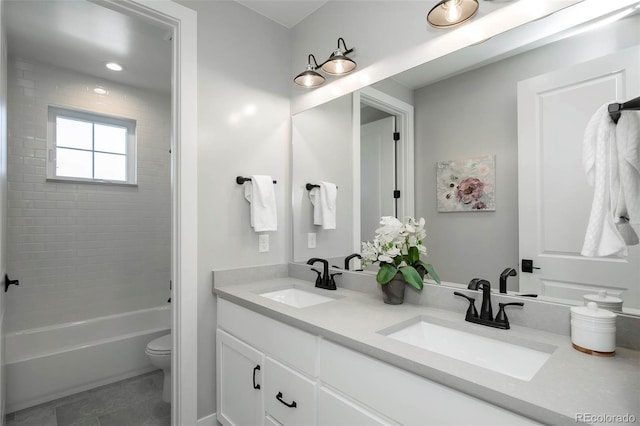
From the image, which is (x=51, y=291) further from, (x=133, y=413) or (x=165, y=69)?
(x=165, y=69)

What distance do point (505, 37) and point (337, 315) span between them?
1313 millimetres

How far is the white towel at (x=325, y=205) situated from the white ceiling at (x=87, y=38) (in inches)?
51.4

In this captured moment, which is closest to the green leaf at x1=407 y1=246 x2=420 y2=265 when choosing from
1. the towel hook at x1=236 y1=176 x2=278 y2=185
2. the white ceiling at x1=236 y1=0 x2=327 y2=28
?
the towel hook at x1=236 y1=176 x2=278 y2=185

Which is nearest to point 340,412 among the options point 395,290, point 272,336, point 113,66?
point 272,336

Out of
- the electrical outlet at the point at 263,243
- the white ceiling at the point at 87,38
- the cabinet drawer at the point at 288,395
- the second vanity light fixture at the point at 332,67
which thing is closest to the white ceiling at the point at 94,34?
the white ceiling at the point at 87,38

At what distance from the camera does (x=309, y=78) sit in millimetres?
1961

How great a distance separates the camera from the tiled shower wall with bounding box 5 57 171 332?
2604 millimetres

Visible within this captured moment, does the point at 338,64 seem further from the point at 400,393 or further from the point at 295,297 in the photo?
the point at 400,393

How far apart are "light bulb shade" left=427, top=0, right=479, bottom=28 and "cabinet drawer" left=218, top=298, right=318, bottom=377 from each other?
1.42 metres

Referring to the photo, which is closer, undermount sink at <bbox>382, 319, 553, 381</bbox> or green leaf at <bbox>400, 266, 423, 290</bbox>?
undermount sink at <bbox>382, 319, 553, 381</bbox>

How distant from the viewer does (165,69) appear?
2.84m

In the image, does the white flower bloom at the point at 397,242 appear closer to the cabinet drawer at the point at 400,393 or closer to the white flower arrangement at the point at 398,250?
the white flower arrangement at the point at 398,250

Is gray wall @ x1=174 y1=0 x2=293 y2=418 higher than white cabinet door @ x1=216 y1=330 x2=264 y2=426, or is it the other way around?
gray wall @ x1=174 y1=0 x2=293 y2=418

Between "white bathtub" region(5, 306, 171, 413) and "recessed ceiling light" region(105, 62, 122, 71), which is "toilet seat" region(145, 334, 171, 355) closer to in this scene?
"white bathtub" region(5, 306, 171, 413)
